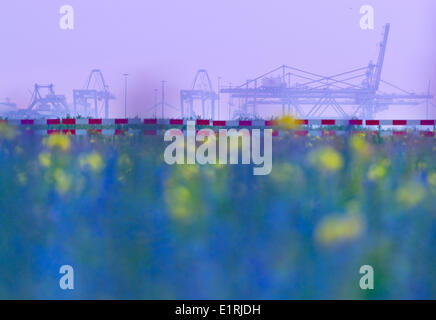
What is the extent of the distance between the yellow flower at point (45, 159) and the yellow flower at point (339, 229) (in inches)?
151

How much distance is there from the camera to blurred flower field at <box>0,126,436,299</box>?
3781 millimetres

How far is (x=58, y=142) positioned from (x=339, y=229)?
18.6 feet

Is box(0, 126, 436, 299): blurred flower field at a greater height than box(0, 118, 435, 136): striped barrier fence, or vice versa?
box(0, 118, 435, 136): striped barrier fence

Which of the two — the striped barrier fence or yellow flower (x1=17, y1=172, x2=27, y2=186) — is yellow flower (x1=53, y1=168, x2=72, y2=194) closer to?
yellow flower (x1=17, y1=172, x2=27, y2=186)

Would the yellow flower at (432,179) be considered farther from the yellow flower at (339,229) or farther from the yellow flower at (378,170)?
the yellow flower at (339,229)

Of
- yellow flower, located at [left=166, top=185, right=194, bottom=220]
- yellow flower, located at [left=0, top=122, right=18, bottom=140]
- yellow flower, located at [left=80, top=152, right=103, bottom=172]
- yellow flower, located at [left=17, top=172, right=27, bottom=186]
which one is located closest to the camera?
yellow flower, located at [left=166, top=185, right=194, bottom=220]

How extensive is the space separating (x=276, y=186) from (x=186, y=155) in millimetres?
1926

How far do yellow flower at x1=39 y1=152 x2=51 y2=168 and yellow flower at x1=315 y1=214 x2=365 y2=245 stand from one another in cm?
385

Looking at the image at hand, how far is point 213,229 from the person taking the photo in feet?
14.8

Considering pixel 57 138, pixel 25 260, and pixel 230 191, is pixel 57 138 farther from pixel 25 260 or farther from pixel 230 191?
pixel 25 260

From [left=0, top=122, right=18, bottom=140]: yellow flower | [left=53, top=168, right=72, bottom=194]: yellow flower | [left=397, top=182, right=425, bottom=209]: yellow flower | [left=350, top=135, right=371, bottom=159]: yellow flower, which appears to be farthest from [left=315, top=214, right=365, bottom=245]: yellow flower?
[left=0, top=122, right=18, bottom=140]: yellow flower

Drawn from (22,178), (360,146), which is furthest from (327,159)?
(22,178)
